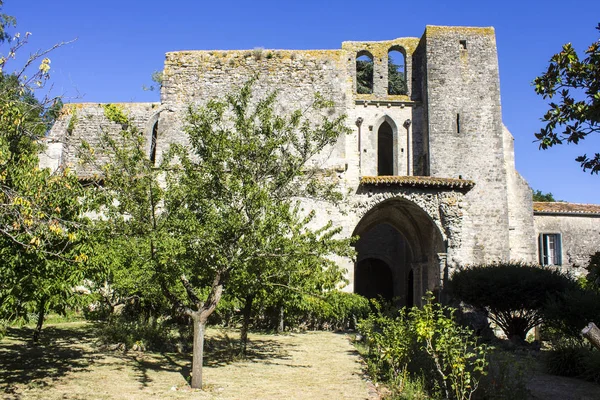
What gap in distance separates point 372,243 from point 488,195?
8176 mm

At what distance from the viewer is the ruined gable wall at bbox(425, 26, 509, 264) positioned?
21.4 meters

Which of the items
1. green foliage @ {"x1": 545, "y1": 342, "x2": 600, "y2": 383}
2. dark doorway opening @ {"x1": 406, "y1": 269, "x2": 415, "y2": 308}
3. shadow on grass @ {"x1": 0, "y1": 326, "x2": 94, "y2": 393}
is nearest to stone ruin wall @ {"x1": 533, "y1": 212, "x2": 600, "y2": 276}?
dark doorway opening @ {"x1": 406, "y1": 269, "x2": 415, "y2": 308}

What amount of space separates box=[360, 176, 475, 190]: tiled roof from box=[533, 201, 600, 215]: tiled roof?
6.41 meters

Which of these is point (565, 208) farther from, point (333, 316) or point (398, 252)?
point (333, 316)

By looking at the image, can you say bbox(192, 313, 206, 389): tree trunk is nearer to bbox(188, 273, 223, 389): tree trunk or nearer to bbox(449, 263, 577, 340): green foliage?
bbox(188, 273, 223, 389): tree trunk

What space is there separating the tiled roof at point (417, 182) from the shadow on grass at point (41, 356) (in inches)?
425

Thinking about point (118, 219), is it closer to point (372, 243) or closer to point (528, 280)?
point (528, 280)

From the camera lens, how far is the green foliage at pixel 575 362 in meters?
9.77

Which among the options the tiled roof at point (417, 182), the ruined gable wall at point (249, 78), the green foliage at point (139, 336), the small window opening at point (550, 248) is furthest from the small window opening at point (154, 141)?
the small window opening at point (550, 248)

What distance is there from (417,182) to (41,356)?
13813 mm

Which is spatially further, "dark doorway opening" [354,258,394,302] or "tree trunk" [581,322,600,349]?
"dark doorway opening" [354,258,394,302]

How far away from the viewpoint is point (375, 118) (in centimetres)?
2430

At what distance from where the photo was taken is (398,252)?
92.8 feet

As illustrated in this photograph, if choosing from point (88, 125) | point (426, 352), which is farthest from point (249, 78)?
point (426, 352)
